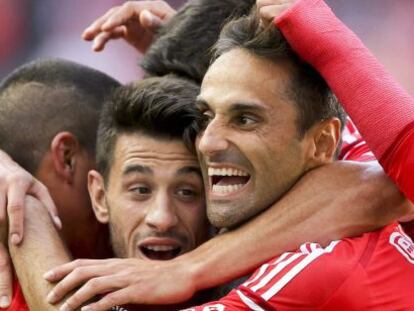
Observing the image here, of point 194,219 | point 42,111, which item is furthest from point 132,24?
point 194,219

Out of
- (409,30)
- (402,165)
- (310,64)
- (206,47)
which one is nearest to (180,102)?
(206,47)

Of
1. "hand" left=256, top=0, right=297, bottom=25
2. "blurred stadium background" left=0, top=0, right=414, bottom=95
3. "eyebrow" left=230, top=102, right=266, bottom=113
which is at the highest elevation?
"hand" left=256, top=0, right=297, bottom=25

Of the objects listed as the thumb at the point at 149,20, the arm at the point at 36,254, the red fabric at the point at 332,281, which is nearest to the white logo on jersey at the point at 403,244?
the red fabric at the point at 332,281

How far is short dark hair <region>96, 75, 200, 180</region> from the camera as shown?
3090 mm

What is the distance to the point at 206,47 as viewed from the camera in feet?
10.6

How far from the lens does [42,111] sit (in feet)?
11.1

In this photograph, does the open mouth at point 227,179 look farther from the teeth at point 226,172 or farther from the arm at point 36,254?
the arm at point 36,254

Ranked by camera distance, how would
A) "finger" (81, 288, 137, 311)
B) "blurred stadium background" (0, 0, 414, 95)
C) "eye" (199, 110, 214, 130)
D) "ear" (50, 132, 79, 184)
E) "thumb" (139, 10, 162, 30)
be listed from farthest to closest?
"blurred stadium background" (0, 0, 414, 95) < "thumb" (139, 10, 162, 30) < "ear" (50, 132, 79, 184) < "eye" (199, 110, 214, 130) < "finger" (81, 288, 137, 311)

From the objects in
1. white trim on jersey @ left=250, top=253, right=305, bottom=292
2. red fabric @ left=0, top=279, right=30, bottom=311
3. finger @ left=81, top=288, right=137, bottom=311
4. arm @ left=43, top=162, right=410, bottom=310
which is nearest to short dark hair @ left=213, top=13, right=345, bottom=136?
arm @ left=43, top=162, right=410, bottom=310

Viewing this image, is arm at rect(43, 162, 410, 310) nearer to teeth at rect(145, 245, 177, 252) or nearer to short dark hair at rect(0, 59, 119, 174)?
teeth at rect(145, 245, 177, 252)

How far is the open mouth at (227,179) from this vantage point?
2.80 meters

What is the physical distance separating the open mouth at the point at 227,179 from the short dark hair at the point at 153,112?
0.86ft

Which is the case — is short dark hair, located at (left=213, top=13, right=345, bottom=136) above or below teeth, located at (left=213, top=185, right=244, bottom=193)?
above

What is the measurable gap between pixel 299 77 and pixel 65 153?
92 cm
